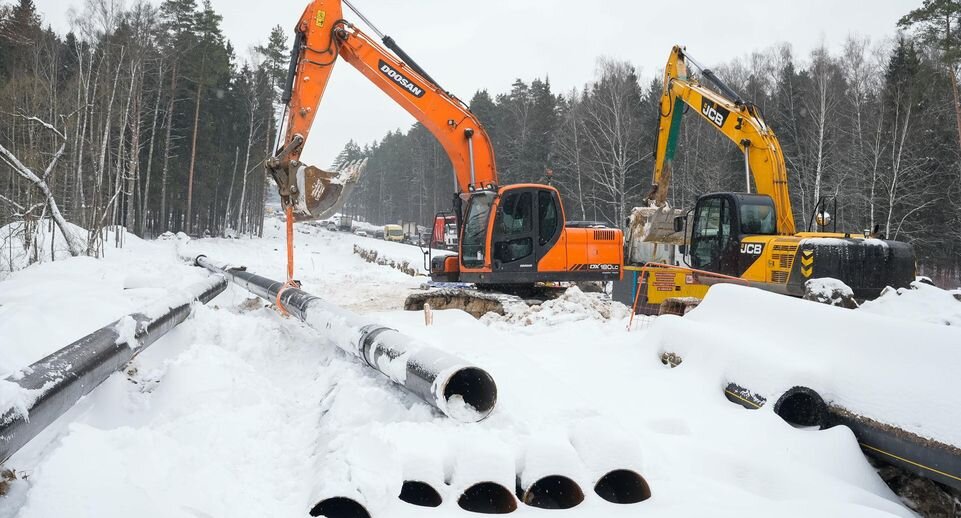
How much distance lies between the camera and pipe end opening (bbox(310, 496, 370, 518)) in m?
2.66

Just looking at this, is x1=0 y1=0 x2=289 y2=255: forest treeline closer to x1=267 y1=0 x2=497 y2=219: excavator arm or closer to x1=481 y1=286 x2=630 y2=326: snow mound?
x1=267 y1=0 x2=497 y2=219: excavator arm

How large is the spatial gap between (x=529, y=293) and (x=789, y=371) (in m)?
7.00

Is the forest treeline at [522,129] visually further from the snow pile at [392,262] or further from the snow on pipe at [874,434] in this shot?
the snow on pipe at [874,434]

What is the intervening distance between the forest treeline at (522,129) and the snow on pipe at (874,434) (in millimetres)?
13628

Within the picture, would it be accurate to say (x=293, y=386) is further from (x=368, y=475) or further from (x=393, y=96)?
(x=393, y=96)

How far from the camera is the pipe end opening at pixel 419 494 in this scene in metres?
2.88

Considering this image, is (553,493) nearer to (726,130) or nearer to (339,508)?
(339,508)

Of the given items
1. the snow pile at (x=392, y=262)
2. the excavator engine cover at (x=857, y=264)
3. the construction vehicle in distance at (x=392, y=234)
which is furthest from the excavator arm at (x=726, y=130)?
the construction vehicle in distance at (x=392, y=234)

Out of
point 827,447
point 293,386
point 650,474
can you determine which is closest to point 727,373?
point 827,447

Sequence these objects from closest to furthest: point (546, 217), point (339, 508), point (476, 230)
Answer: point (339, 508), point (546, 217), point (476, 230)

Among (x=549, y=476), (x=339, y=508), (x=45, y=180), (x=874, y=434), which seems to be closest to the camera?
(x=339, y=508)

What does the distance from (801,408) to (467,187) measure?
7613 millimetres

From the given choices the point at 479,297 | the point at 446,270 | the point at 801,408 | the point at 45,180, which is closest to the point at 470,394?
the point at 801,408

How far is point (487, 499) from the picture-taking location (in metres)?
2.99
